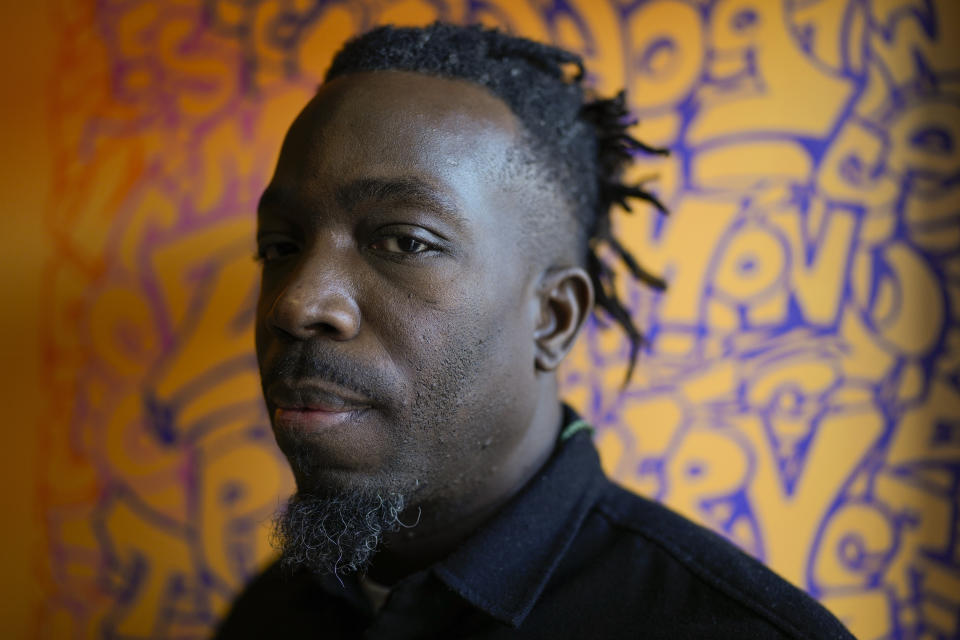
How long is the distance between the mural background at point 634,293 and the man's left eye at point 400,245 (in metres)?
0.68

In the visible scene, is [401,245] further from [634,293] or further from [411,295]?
[634,293]

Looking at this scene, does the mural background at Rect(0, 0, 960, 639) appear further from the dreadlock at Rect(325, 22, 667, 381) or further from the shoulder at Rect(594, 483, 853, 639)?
the shoulder at Rect(594, 483, 853, 639)

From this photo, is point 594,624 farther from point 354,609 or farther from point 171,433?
point 171,433

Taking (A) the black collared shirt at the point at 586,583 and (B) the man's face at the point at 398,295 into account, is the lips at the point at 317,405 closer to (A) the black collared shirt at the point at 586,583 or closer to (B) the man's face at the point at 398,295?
(B) the man's face at the point at 398,295

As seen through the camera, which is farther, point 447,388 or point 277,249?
point 277,249

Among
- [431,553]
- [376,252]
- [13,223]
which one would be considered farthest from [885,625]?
[13,223]

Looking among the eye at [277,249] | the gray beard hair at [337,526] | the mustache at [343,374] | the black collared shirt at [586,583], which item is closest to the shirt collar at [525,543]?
the black collared shirt at [586,583]

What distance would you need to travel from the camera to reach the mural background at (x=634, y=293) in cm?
142

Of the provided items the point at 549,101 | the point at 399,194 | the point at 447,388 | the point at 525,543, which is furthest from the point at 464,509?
the point at 549,101

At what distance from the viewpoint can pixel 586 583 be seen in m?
0.88

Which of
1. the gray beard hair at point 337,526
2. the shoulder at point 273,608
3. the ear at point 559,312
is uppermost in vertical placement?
the ear at point 559,312

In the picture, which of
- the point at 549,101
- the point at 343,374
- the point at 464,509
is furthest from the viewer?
the point at 549,101

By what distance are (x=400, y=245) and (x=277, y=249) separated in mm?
232

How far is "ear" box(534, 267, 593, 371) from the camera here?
102 centimetres
